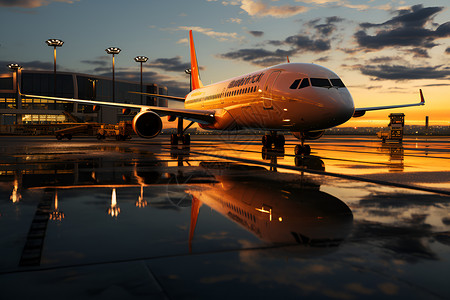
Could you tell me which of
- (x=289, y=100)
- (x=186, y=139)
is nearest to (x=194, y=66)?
(x=186, y=139)

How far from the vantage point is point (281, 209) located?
622 cm

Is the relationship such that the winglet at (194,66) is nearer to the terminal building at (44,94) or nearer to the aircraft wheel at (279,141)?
the aircraft wheel at (279,141)

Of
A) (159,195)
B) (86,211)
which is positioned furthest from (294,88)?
(86,211)

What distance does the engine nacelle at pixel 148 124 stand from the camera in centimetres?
2395

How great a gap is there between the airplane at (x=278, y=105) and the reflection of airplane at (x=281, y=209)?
784 cm

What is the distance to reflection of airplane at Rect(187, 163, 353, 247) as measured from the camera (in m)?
4.74

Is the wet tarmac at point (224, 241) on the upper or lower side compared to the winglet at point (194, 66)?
lower

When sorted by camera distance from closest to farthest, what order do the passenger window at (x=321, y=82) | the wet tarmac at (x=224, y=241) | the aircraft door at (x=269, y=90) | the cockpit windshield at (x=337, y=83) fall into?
the wet tarmac at (x=224, y=241), the passenger window at (x=321, y=82), the cockpit windshield at (x=337, y=83), the aircraft door at (x=269, y=90)

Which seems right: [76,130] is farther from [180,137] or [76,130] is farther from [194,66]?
[180,137]

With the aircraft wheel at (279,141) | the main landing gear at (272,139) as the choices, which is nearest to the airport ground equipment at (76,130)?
the main landing gear at (272,139)

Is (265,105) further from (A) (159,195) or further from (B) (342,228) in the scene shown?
(B) (342,228)

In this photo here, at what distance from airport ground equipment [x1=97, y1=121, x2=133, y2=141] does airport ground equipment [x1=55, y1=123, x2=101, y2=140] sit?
150 centimetres

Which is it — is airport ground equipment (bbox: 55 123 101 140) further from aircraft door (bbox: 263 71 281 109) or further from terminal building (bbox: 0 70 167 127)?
terminal building (bbox: 0 70 167 127)

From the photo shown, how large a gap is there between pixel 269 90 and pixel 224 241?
49.8 feet
